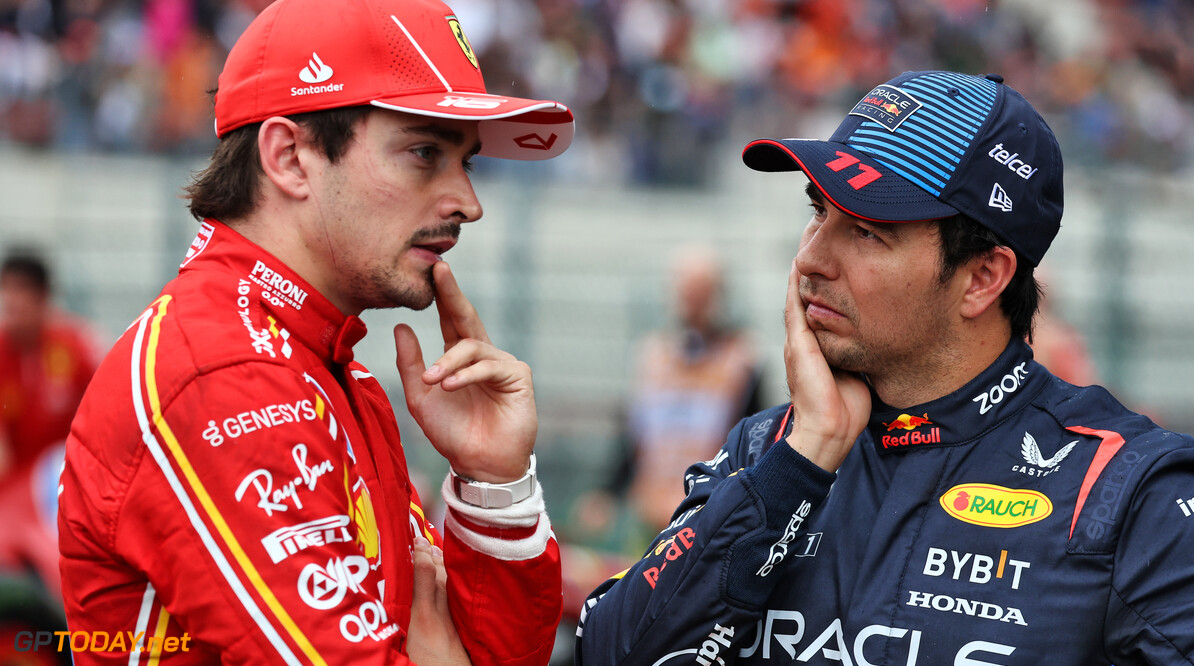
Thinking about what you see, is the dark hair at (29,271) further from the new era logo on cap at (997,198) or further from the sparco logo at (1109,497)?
the sparco logo at (1109,497)

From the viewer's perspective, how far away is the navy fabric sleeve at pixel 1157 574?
194cm

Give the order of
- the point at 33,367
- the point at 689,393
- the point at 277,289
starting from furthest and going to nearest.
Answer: the point at 689,393
the point at 33,367
the point at 277,289

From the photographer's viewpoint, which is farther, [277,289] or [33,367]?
[33,367]

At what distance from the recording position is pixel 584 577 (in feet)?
20.6

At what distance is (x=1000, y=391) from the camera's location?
7.63 feet

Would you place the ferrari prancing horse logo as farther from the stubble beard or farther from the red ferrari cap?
the stubble beard

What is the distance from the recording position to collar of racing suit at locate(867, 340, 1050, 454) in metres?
2.31

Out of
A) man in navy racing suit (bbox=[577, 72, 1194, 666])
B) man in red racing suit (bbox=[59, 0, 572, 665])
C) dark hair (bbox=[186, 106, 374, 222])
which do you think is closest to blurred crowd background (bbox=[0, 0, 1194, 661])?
man in red racing suit (bbox=[59, 0, 572, 665])

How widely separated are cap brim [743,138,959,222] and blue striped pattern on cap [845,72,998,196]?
0.7 inches

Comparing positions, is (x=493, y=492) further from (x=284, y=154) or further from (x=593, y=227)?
(x=593, y=227)

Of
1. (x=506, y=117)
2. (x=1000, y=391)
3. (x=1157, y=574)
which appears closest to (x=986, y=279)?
(x=1000, y=391)

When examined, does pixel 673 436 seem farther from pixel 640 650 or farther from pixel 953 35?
pixel 953 35

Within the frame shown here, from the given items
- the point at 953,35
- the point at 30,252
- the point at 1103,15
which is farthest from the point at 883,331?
the point at 1103,15

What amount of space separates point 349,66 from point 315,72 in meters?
0.06
